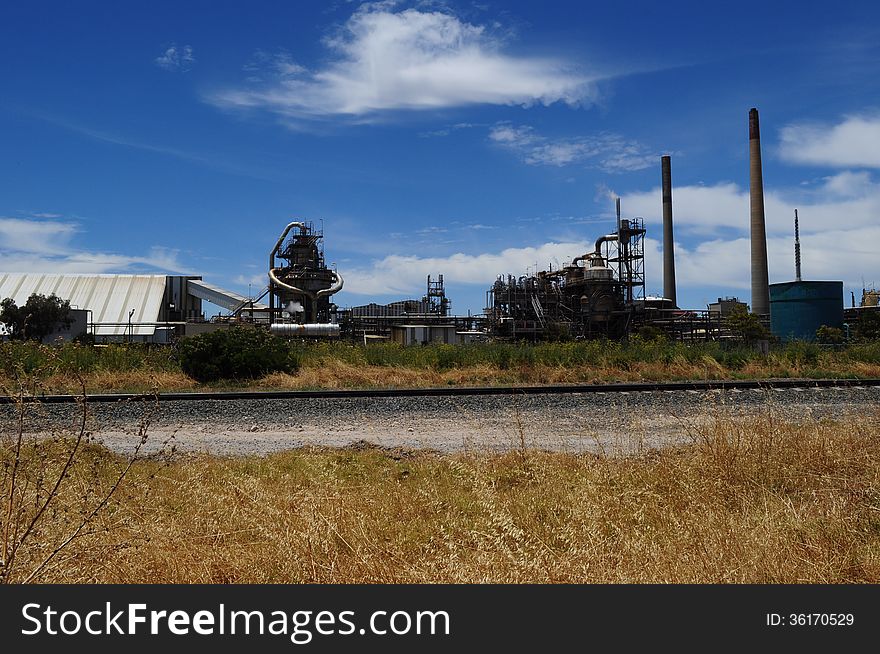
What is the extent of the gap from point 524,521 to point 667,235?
6320cm

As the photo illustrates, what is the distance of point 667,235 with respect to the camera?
63000 millimetres

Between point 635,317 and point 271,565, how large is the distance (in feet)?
164

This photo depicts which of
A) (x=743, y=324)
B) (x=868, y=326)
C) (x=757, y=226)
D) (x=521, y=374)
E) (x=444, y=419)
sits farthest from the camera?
(x=757, y=226)

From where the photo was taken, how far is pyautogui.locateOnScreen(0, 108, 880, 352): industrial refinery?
140 feet

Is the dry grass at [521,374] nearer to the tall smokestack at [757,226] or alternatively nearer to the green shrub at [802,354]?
the green shrub at [802,354]

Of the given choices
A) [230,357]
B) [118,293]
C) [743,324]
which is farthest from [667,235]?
[230,357]

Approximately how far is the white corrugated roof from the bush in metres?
38.4

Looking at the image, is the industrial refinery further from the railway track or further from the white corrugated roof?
the railway track

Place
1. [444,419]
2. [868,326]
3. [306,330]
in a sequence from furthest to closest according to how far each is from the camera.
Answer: [868,326], [306,330], [444,419]

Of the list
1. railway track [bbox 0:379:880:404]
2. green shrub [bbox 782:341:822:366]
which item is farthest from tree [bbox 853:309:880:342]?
railway track [bbox 0:379:880:404]

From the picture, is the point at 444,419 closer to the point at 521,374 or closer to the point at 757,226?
the point at 521,374

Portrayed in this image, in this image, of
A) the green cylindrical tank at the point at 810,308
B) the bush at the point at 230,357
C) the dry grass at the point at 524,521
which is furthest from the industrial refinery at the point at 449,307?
the dry grass at the point at 524,521

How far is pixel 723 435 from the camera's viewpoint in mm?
5332

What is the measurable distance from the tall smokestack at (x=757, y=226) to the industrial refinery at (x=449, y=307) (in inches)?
3.3
